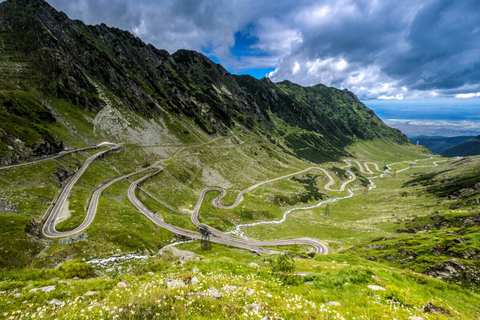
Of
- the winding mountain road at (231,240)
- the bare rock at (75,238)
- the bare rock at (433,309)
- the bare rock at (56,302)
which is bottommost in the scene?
the winding mountain road at (231,240)

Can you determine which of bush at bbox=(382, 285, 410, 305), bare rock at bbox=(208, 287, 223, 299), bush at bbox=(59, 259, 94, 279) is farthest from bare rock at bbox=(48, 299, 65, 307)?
bush at bbox=(382, 285, 410, 305)

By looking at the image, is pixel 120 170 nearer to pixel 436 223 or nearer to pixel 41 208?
pixel 41 208

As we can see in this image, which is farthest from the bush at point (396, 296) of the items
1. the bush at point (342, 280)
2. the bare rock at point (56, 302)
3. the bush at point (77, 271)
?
the bush at point (77, 271)

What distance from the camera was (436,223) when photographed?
7656 centimetres

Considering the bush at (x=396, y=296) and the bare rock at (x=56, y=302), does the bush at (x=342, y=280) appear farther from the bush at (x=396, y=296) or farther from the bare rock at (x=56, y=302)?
the bare rock at (x=56, y=302)

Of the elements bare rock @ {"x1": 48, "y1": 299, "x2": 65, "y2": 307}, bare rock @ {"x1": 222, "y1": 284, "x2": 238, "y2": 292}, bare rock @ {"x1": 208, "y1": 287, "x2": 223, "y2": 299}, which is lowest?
bare rock @ {"x1": 222, "y1": 284, "x2": 238, "y2": 292}

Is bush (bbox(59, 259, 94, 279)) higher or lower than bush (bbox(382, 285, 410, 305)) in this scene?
lower

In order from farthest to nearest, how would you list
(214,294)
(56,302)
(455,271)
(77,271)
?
(455,271)
(77,271)
(214,294)
(56,302)

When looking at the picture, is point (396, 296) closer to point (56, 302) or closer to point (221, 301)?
point (221, 301)

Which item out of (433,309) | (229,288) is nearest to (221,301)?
(229,288)

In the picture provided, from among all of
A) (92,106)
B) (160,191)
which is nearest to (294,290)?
(160,191)

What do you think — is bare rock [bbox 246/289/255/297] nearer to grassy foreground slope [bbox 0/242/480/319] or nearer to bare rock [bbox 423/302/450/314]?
grassy foreground slope [bbox 0/242/480/319]

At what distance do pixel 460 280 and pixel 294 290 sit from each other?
107ft

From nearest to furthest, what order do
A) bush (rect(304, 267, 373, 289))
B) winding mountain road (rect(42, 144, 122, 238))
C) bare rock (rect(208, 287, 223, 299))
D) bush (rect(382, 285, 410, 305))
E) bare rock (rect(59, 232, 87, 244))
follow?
bare rock (rect(208, 287, 223, 299))
bush (rect(382, 285, 410, 305))
bush (rect(304, 267, 373, 289))
bare rock (rect(59, 232, 87, 244))
winding mountain road (rect(42, 144, 122, 238))
